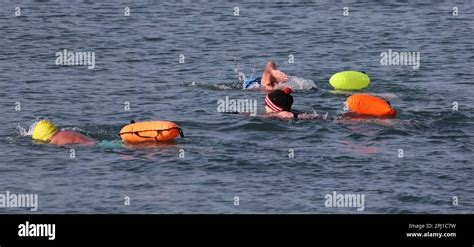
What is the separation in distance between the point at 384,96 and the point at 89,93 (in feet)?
23.2

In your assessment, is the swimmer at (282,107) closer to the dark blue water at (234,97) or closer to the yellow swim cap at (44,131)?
the dark blue water at (234,97)

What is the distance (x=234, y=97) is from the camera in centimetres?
3061

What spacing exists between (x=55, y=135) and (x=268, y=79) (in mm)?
6927

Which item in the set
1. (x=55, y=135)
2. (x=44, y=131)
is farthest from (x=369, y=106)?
(x=44, y=131)

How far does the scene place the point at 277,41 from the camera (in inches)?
1522

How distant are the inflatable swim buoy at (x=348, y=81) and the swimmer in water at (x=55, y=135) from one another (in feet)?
24.8

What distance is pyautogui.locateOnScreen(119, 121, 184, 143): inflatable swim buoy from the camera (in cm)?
2491

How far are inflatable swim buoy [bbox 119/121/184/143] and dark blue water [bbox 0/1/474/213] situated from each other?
236 mm

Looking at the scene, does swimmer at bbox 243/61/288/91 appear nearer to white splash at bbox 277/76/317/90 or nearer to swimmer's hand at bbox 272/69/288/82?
swimmer's hand at bbox 272/69/288/82

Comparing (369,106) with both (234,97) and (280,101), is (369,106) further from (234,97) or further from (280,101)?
(234,97)

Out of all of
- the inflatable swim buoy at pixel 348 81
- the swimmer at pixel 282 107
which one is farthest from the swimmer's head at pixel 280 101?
the inflatable swim buoy at pixel 348 81

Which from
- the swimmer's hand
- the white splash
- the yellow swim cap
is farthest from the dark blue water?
the swimmer's hand
